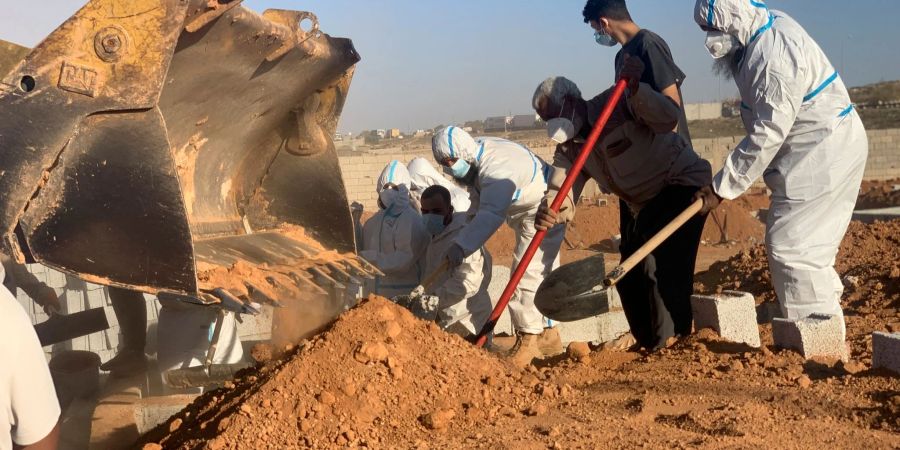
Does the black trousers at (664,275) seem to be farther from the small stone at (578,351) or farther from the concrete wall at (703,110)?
the concrete wall at (703,110)

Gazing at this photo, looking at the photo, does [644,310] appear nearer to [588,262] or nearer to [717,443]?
[588,262]

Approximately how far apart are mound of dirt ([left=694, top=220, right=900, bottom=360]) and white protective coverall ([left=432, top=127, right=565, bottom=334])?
1838 mm

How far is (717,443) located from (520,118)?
3961cm

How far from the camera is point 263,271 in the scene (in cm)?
→ 421

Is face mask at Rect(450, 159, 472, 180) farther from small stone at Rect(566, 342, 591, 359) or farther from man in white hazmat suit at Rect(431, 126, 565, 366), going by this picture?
small stone at Rect(566, 342, 591, 359)

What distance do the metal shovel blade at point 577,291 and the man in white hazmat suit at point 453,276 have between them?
229cm

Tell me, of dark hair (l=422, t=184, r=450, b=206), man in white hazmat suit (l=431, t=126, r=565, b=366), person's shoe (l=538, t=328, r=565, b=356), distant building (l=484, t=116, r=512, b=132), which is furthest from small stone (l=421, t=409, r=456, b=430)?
distant building (l=484, t=116, r=512, b=132)

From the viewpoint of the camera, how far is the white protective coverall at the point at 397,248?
24.2 feet

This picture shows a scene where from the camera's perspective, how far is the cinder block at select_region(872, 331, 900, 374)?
12.5 feet

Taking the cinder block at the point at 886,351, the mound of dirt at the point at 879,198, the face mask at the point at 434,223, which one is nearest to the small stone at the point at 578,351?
the cinder block at the point at 886,351

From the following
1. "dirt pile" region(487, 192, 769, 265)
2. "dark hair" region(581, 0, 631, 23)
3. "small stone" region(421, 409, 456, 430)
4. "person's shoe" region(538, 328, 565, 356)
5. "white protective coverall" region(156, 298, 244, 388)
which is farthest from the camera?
"dirt pile" region(487, 192, 769, 265)

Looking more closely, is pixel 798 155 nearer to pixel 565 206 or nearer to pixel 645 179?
pixel 645 179

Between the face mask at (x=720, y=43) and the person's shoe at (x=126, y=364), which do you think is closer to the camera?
the face mask at (x=720, y=43)

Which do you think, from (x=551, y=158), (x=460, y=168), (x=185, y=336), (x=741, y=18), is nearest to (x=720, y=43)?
(x=741, y=18)
